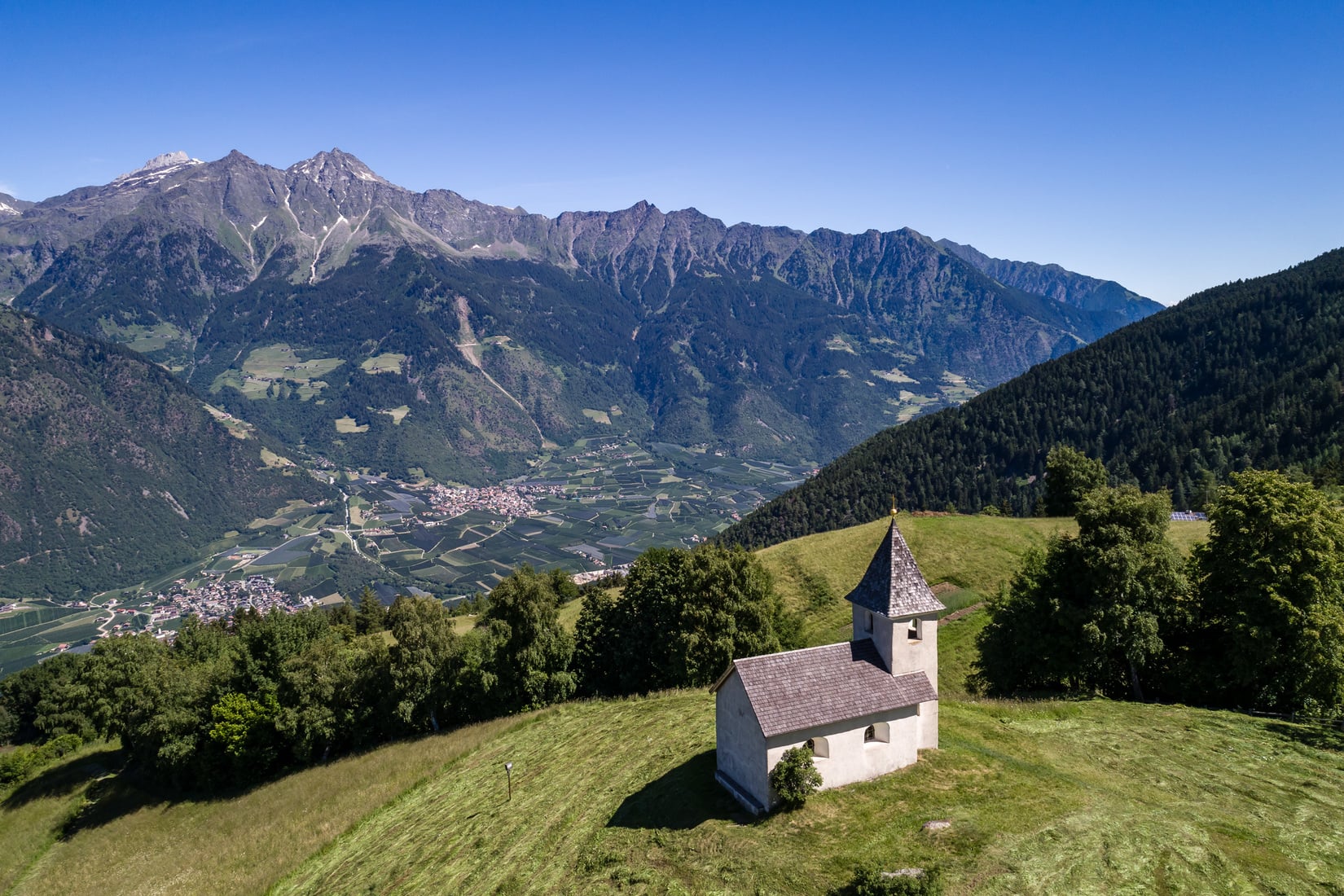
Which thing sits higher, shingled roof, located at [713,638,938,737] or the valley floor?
shingled roof, located at [713,638,938,737]

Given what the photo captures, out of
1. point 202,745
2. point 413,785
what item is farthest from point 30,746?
point 413,785

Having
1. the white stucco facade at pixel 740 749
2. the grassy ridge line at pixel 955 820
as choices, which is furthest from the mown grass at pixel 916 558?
the white stucco facade at pixel 740 749

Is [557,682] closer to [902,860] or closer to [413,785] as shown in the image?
[413,785]

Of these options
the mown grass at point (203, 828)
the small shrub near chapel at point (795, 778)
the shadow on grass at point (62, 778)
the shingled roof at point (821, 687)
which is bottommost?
the shadow on grass at point (62, 778)

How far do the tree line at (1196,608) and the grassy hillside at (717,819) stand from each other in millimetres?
4303

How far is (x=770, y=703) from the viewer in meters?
29.9

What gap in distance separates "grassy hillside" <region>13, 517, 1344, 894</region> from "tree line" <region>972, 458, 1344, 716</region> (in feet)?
14.1

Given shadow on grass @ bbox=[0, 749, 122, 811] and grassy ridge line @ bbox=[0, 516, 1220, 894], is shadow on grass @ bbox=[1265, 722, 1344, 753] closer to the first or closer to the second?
grassy ridge line @ bbox=[0, 516, 1220, 894]

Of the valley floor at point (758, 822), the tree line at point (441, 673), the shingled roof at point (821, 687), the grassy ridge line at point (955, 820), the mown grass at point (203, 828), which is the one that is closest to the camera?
the grassy ridge line at point (955, 820)

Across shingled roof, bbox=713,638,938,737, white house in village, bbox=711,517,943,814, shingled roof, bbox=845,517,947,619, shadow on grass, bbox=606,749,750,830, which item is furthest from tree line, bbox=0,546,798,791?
shingled roof, bbox=713,638,938,737

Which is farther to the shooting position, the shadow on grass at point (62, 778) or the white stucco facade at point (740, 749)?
the shadow on grass at point (62, 778)

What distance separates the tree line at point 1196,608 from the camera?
121 feet

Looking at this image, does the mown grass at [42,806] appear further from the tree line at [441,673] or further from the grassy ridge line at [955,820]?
the grassy ridge line at [955,820]

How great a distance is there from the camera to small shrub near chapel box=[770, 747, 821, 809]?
94.8 ft
